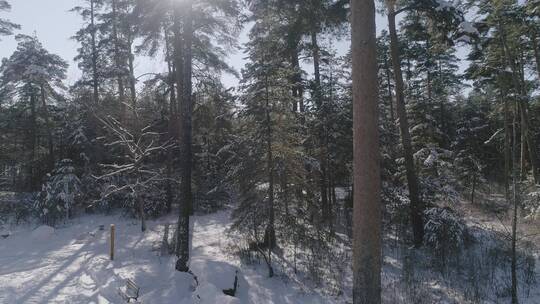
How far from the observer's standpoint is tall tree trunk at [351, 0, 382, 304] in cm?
520

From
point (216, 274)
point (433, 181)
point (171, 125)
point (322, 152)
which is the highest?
point (171, 125)

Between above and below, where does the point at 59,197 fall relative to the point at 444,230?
above

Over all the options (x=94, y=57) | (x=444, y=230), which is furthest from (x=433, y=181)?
(x=94, y=57)

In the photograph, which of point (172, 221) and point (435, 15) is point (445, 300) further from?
point (172, 221)

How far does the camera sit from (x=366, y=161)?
17.1 feet

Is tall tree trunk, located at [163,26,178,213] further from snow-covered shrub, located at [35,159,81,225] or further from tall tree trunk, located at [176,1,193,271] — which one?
tall tree trunk, located at [176,1,193,271]

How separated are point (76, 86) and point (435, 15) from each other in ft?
75.2

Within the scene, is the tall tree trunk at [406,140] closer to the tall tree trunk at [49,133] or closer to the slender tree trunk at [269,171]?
the slender tree trunk at [269,171]

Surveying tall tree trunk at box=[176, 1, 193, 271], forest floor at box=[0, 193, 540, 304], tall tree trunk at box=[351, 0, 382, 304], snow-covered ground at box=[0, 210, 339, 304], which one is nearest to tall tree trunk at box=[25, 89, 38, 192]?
snow-covered ground at box=[0, 210, 339, 304]

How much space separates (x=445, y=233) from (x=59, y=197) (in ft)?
60.5

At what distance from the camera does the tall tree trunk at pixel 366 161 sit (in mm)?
5203

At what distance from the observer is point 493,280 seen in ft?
31.3

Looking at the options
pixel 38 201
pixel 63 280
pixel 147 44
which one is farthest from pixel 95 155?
pixel 63 280

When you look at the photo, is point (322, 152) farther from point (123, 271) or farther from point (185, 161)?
point (123, 271)
